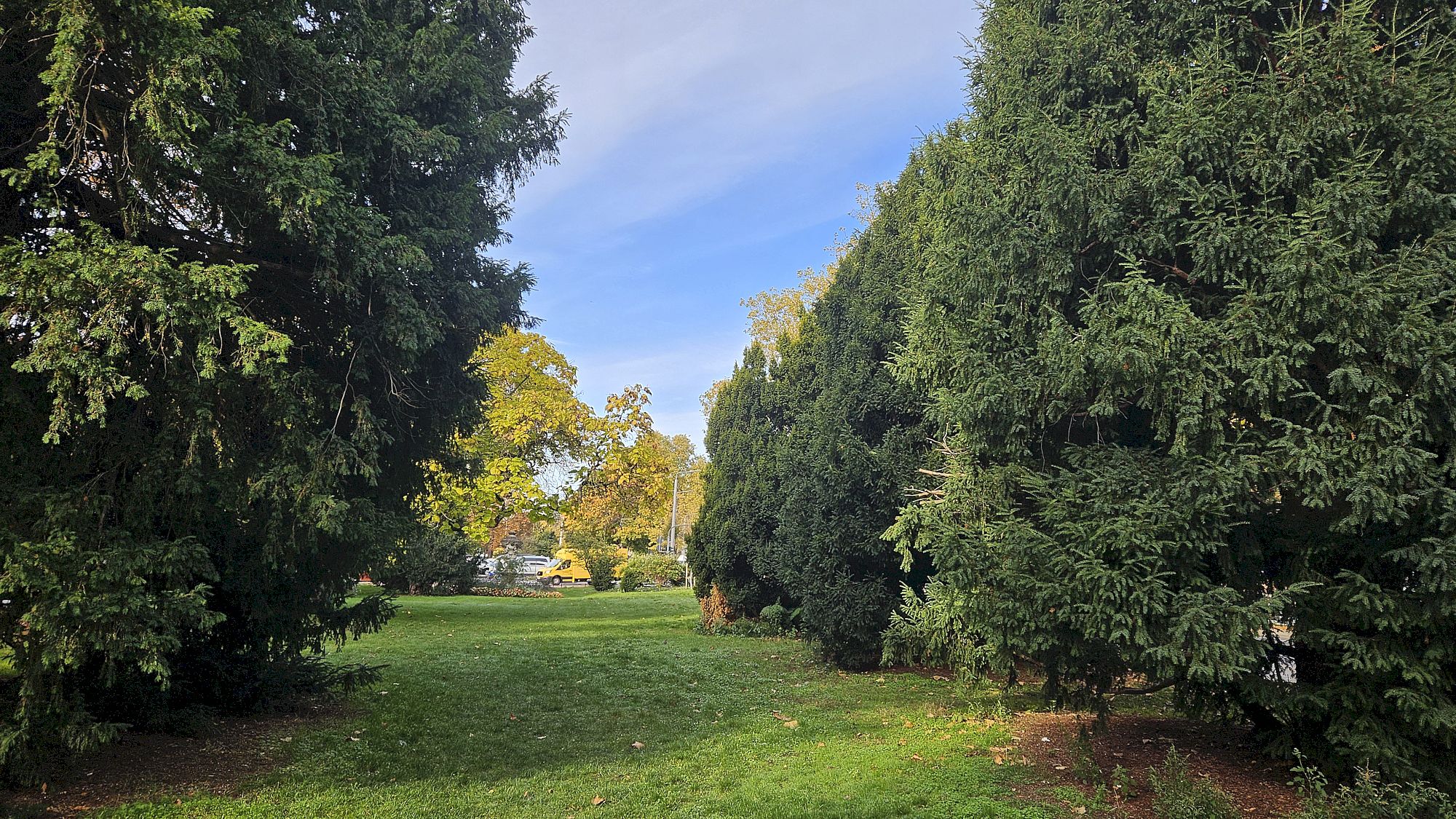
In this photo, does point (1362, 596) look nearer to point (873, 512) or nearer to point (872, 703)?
point (872, 703)

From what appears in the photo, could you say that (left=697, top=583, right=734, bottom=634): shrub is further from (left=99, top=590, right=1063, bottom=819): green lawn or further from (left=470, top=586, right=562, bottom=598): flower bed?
→ (left=470, top=586, right=562, bottom=598): flower bed

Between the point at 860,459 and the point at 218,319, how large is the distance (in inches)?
324

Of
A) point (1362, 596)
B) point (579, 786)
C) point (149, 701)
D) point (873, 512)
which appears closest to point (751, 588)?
point (873, 512)

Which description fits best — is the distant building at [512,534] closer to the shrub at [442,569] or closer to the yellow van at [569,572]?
the shrub at [442,569]

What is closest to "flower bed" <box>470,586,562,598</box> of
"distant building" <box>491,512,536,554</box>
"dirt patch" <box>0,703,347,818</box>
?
"distant building" <box>491,512,536,554</box>

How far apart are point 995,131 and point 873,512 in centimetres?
566

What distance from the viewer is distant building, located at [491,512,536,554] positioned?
33.6 m

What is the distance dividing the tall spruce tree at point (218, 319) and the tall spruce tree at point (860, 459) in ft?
17.9

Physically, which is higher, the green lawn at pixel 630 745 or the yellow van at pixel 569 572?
the green lawn at pixel 630 745

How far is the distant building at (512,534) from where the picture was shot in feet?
110

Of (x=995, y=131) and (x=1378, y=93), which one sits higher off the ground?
(x=995, y=131)

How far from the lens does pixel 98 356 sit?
5.20m

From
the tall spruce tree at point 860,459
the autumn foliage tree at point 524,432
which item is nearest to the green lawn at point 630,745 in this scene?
the tall spruce tree at point 860,459

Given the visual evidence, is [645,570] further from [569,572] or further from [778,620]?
[778,620]
